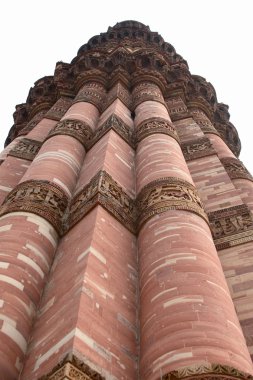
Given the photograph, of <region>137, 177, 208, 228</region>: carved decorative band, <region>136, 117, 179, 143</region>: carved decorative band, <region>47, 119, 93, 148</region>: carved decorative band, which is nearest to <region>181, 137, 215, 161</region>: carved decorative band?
<region>136, 117, 179, 143</region>: carved decorative band

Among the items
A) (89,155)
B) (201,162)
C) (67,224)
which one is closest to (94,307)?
(67,224)

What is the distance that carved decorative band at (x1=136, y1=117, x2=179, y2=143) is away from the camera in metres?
10.4

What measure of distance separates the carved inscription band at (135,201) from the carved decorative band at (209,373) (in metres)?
3.05

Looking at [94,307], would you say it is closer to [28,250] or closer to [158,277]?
[158,277]

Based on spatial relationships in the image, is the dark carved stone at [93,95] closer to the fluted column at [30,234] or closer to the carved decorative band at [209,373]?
A: the fluted column at [30,234]

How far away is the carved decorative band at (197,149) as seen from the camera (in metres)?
11.7

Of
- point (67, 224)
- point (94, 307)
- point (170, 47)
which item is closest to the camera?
point (94, 307)

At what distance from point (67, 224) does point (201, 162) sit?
17.0 feet

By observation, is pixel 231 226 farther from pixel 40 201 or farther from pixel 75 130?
pixel 75 130

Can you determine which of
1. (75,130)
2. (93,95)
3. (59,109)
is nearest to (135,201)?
(75,130)

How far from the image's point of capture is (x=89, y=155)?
31.9 feet

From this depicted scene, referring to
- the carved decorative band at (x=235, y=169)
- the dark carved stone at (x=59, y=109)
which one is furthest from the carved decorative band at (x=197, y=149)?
the dark carved stone at (x=59, y=109)

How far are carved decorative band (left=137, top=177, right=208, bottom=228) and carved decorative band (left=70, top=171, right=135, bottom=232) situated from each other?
19 centimetres

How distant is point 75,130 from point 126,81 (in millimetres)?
5703
